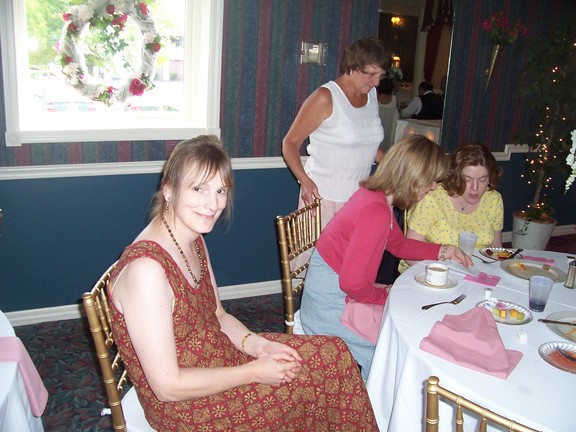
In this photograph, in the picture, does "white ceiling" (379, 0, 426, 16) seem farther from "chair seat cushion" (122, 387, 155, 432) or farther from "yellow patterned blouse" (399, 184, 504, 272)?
"chair seat cushion" (122, 387, 155, 432)

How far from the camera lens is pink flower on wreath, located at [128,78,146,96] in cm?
339

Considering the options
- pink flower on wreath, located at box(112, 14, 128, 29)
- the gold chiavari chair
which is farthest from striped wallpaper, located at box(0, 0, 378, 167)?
the gold chiavari chair

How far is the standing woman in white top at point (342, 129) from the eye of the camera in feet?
9.87

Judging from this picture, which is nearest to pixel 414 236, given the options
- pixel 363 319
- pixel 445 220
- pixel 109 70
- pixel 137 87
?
pixel 445 220

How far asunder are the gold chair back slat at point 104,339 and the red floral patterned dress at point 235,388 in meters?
0.04

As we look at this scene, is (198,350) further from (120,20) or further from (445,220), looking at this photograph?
(120,20)

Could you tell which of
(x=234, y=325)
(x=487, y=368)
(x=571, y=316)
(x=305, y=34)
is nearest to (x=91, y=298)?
(x=234, y=325)

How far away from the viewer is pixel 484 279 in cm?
213

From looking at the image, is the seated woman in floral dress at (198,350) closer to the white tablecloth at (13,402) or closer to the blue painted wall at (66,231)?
the white tablecloth at (13,402)

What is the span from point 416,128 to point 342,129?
137 cm

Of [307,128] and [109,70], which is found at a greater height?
[109,70]

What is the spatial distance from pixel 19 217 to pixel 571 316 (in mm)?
2583

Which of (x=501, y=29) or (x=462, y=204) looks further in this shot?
(x=501, y=29)

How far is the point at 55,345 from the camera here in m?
3.06
